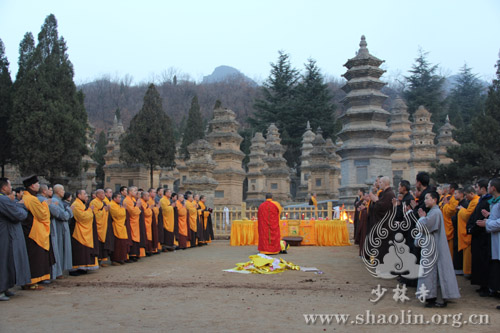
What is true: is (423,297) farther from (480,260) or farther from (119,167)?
(119,167)

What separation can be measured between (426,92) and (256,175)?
27220mm

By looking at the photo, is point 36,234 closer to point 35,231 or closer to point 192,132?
point 35,231

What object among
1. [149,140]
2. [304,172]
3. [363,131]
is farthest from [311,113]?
[363,131]

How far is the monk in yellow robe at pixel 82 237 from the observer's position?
8.96m

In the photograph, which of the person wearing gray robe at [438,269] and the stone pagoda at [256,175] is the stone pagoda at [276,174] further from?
the person wearing gray robe at [438,269]

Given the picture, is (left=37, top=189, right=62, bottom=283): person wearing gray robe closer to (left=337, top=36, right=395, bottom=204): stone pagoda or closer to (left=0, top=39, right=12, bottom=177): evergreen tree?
(left=337, top=36, right=395, bottom=204): stone pagoda

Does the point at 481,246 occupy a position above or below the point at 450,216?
below

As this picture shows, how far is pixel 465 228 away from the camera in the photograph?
24.7 feet

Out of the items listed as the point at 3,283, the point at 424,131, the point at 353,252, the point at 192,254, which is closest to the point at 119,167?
the point at 192,254

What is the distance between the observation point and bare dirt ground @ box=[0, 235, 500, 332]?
502 centimetres

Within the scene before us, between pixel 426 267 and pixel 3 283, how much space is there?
6.32 meters

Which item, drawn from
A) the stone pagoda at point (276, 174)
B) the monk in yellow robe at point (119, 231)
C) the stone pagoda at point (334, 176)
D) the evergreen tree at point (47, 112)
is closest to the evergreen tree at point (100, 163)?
the evergreen tree at point (47, 112)

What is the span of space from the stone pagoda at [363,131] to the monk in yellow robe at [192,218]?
8.89 m

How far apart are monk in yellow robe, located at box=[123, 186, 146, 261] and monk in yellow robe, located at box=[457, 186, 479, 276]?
7651 millimetres
